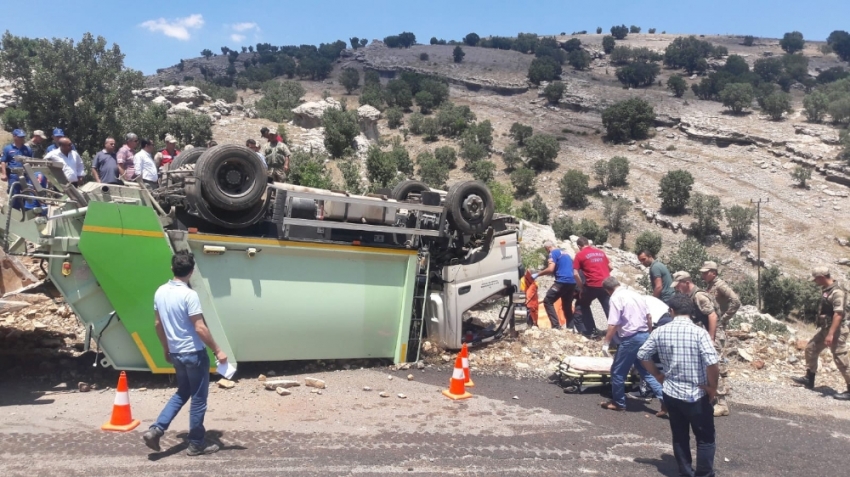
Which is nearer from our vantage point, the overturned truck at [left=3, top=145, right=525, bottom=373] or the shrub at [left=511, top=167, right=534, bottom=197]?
the overturned truck at [left=3, top=145, right=525, bottom=373]

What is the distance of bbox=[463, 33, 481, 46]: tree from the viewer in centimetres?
13125

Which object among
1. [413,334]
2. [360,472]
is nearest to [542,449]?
[360,472]

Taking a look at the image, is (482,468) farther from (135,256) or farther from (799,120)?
(799,120)

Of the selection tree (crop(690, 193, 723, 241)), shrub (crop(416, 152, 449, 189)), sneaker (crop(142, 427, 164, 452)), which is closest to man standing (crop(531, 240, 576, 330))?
sneaker (crop(142, 427, 164, 452))

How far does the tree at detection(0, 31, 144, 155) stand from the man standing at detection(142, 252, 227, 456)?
22.6 m

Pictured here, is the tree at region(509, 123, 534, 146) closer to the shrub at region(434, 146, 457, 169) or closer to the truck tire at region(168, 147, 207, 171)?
the shrub at region(434, 146, 457, 169)

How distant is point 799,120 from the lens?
61.5 m

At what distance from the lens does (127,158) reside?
807 cm

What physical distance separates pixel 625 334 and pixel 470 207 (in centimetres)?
234

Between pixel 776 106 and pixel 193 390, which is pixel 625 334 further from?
pixel 776 106

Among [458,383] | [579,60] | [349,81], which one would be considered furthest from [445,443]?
[579,60]

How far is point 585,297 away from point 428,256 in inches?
117

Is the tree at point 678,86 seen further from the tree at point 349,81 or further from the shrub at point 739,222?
the tree at point 349,81

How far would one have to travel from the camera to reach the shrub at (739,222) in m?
40.0
